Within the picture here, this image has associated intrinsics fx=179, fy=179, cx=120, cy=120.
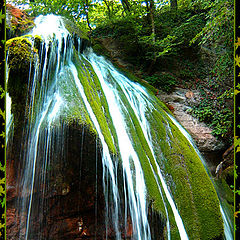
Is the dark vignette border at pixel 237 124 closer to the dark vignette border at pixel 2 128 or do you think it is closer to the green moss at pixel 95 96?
the dark vignette border at pixel 2 128

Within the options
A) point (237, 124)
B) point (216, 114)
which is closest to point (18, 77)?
point (237, 124)

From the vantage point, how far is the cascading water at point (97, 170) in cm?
289

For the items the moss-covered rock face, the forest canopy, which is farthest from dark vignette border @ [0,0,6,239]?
the forest canopy

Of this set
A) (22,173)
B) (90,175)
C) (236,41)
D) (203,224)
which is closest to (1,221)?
(236,41)

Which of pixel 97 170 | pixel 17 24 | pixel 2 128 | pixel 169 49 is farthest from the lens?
pixel 169 49

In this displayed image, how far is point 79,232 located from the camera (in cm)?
303

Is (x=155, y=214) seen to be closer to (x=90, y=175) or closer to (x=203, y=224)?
(x=203, y=224)

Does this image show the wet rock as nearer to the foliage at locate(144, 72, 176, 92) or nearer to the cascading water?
the foliage at locate(144, 72, 176, 92)

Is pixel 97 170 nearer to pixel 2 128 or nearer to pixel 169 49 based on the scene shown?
pixel 2 128

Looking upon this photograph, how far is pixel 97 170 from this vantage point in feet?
9.52

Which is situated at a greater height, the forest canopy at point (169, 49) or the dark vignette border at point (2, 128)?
the forest canopy at point (169, 49)

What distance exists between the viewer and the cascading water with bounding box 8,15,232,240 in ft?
9.50

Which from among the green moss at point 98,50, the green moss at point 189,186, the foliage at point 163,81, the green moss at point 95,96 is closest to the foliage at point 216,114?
the foliage at point 163,81

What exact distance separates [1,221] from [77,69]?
371 centimetres
